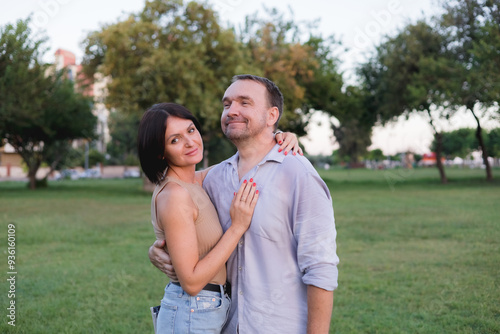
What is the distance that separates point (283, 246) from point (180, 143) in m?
0.82

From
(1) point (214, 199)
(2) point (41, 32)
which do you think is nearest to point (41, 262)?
(1) point (214, 199)

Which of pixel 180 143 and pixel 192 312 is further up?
pixel 180 143

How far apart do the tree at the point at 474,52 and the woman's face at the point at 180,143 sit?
80.8 ft

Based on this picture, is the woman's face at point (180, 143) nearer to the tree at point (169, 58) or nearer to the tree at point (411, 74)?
the tree at point (169, 58)

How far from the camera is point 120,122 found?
66.2 metres

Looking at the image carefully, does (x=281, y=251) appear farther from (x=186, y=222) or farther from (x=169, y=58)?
(x=169, y=58)

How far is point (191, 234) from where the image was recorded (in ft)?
8.25

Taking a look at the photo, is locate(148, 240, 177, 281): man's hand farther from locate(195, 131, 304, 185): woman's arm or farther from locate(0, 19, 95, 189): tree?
locate(0, 19, 95, 189): tree

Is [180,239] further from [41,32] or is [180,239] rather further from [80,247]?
[41,32]

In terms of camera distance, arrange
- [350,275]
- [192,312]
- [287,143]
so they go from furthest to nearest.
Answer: [350,275], [287,143], [192,312]

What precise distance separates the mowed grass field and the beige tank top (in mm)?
3401

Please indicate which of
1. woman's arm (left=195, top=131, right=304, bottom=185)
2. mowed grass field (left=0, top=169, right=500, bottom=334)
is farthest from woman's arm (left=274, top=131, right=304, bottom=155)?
mowed grass field (left=0, top=169, right=500, bottom=334)

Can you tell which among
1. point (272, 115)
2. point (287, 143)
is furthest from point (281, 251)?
point (272, 115)

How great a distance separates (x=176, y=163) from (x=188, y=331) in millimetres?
920
